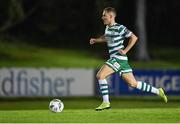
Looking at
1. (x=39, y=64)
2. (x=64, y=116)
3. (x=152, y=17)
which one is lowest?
(x=64, y=116)

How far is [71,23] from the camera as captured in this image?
51.5m

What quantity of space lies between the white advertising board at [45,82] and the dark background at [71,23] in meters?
15.2

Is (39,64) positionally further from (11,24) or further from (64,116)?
(64,116)

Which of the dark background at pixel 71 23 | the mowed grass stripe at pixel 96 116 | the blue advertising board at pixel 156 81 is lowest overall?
the mowed grass stripe at pixel 96 116

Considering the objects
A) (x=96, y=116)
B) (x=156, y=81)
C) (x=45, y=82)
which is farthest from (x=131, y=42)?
(x=156, y=81)

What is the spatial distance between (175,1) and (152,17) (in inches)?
80.6

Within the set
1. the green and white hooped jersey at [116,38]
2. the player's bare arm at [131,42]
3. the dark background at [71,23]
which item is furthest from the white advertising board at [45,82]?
the player's bare arm at [131,42]

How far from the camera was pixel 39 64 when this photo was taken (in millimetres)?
44688

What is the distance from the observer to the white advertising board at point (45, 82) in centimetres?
3238

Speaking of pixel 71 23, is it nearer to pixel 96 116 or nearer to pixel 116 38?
Result: pixel 116 38

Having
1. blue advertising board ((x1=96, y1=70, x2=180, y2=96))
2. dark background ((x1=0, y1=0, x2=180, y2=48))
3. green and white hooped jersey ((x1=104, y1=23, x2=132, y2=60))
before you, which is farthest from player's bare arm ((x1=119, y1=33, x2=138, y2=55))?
dark background ((x1=0, y1=0, x2=180, y2=48))

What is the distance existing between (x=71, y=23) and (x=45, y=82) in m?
19.1

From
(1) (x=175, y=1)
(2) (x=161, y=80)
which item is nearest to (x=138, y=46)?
(1) (x=175, y=1)

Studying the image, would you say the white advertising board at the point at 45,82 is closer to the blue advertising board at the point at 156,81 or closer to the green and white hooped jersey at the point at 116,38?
the blue advertising board at the point at 156,81
